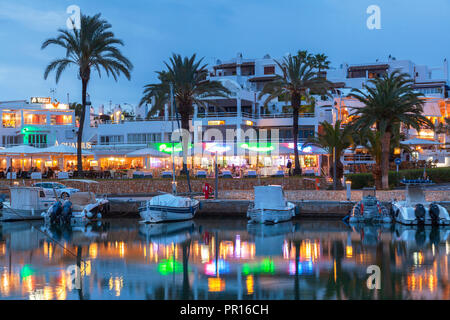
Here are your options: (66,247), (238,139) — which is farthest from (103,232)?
(238,139)

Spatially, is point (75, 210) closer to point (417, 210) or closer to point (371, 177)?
point (417, 210)

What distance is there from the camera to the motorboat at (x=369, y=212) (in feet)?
104

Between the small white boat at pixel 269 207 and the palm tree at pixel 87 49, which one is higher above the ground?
the palm tree at pixel 87 49

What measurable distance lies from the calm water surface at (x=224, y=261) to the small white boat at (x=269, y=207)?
73cm

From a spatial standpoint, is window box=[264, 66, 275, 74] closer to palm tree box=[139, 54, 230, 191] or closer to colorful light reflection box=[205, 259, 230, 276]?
palm tree box=[139, 54, 230, 191]

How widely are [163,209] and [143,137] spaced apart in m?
31.0

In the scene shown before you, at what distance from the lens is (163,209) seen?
33.1 meters

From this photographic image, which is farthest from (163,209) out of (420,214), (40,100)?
(40,100)

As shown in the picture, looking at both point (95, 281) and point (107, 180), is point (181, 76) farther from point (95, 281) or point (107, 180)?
point (95, 281)

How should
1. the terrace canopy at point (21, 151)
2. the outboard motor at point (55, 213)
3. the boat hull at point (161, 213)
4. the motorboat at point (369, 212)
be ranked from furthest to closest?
1. the terrace canopy at point (21, 151)
2. the outboard motor at point (55, 213)
3. the boat hull at point (161, 213)
4. the motorboat at point (369, 212)

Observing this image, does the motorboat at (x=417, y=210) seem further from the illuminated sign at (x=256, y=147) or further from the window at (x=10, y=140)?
the window at (x=10, y=140)

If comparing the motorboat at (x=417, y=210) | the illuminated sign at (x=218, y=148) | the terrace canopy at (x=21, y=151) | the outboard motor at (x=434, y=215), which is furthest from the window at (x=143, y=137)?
the outboard motor at (x=434, y=215)

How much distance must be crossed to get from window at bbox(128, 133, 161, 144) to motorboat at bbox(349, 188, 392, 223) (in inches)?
1342

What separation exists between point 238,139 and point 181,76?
1359 cm
